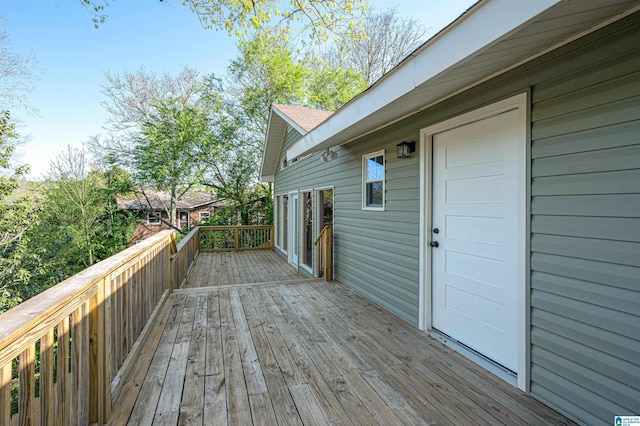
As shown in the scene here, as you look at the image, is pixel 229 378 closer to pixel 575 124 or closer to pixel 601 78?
pixel 575 124

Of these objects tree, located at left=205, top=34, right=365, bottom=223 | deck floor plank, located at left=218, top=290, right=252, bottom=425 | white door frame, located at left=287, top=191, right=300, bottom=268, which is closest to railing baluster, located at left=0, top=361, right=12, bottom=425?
deck floor plank, located at left=218, top=290, right=252, bottom=425

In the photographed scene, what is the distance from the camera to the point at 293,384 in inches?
86.9

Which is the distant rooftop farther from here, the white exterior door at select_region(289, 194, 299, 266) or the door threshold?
the door threshold

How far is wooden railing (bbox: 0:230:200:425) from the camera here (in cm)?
103

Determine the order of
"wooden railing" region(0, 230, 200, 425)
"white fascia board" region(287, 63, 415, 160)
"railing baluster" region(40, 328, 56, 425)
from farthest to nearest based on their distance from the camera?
"white fascia board" region(287, 63, 415, 160), "railing baluster" region(40, 328, 56, 425), "wooden railing" region(0, 230, 200, 425)

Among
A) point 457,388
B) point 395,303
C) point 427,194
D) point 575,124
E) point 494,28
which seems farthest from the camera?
point 395,303

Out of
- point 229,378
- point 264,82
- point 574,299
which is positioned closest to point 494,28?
point 574,299

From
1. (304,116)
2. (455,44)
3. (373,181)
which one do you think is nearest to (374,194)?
(373,181)

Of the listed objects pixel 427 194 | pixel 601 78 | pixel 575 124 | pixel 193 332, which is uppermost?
pixel 601 78

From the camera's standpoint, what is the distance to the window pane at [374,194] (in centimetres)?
416

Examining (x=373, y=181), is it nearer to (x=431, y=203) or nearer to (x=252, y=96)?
(x=431, y=203)

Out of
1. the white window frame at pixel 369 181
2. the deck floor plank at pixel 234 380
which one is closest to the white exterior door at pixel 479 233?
the white window frame at pixel 369 181

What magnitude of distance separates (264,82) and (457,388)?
50.3 ft

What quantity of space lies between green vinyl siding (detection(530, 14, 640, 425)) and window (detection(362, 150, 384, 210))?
83.4 inches
